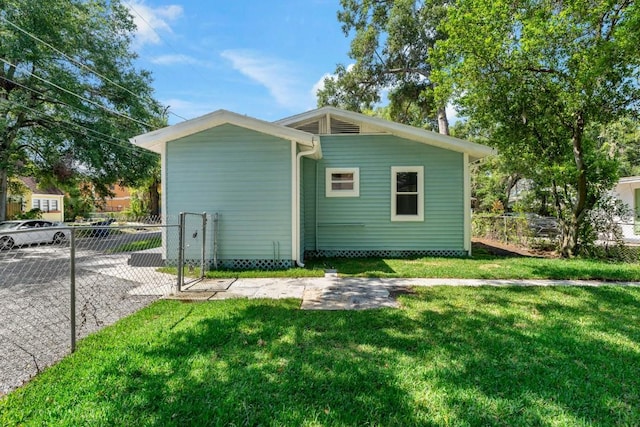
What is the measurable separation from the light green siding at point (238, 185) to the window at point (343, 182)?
89.7 inches

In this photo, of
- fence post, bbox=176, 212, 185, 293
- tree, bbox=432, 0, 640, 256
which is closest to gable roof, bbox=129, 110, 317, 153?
fence post, bbox=176, 212, 185, 293

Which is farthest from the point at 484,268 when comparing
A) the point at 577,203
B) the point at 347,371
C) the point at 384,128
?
the point at 347,371

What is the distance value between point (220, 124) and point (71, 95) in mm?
11240

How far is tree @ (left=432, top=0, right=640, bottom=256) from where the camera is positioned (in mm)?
6848

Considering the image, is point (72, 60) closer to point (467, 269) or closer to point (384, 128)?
point (384, 128)

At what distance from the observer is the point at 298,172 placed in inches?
263

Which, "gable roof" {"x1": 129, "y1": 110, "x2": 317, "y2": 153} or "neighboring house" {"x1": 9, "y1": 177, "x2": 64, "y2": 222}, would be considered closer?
"gable roof" {"x1": 129, "y1": 110, "x2": 317, "y2": 153}

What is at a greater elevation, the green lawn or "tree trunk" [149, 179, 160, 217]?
"tree trunk" [149, 179, 160, 217]

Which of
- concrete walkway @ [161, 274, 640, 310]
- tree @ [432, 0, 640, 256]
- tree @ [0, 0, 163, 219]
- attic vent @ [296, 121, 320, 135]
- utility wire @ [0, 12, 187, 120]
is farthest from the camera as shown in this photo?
tree @ [0, 0, 163, 219]

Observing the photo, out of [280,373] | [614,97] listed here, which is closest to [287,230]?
[280,373]

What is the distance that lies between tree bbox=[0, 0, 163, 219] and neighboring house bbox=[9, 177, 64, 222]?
742 centimetres

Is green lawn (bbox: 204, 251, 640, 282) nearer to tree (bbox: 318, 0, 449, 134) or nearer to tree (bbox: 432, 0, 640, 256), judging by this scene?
tree (bbox: 432, 0, 640, 256)

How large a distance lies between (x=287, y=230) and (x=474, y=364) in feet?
14.9

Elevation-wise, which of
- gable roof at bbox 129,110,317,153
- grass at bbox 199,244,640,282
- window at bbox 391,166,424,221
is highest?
gable roof at bbox 129,110,317,153
